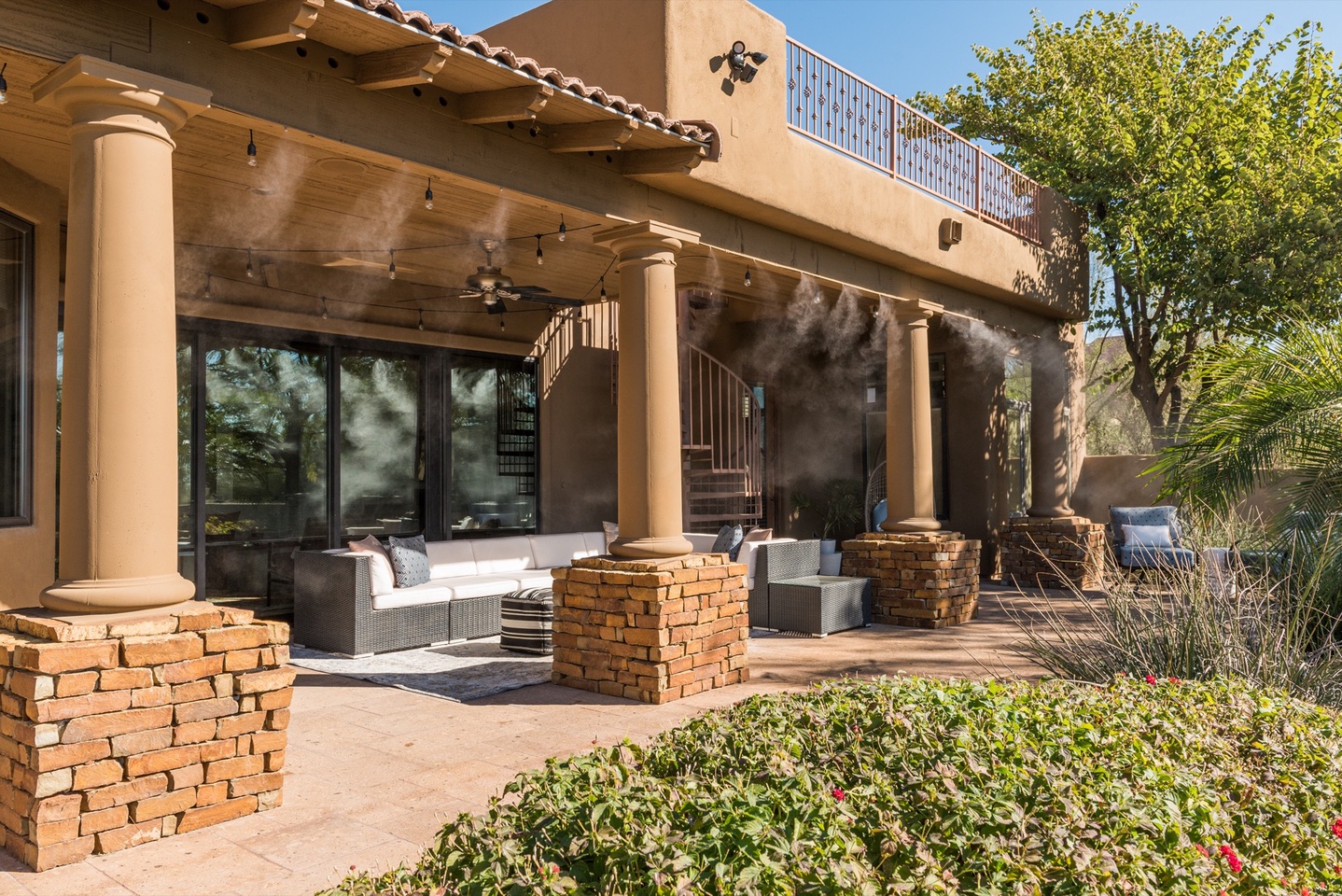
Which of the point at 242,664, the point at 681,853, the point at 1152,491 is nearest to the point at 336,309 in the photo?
the point at 242,664

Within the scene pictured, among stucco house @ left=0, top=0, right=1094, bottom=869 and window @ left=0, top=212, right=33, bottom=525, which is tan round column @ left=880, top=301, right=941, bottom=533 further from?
window @ left=0, top=212, right=33, bottom=525

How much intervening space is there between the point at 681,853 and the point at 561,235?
4.38m

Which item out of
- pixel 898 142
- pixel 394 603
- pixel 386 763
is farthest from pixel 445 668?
pixel 898 142

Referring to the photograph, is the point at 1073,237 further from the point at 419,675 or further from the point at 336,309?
the point at 419,675

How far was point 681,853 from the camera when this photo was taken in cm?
184

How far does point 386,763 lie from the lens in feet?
13.8

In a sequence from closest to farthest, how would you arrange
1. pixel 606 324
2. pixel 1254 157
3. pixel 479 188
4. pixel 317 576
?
pixel 479 188 < pixel 317 576 < pixel 606 324 < pixel 1254 157

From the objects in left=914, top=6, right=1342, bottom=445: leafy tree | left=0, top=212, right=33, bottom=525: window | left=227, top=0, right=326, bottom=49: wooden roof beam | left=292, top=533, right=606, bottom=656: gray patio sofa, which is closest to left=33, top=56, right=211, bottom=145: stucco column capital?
left=227, top=0, right=326, bottom=49: wooden roof beam

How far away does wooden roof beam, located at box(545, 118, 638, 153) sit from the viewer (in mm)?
4973

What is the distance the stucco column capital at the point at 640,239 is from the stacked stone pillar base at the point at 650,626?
179 centimetres

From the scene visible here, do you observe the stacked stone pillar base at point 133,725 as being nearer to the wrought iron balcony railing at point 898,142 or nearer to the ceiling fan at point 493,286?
the ceiling fan at point 493,286

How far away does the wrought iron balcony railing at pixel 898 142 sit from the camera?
6879 mm

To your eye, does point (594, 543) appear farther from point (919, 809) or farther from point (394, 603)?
point (919, 809)

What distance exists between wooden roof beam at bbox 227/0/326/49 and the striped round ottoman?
3757mm
